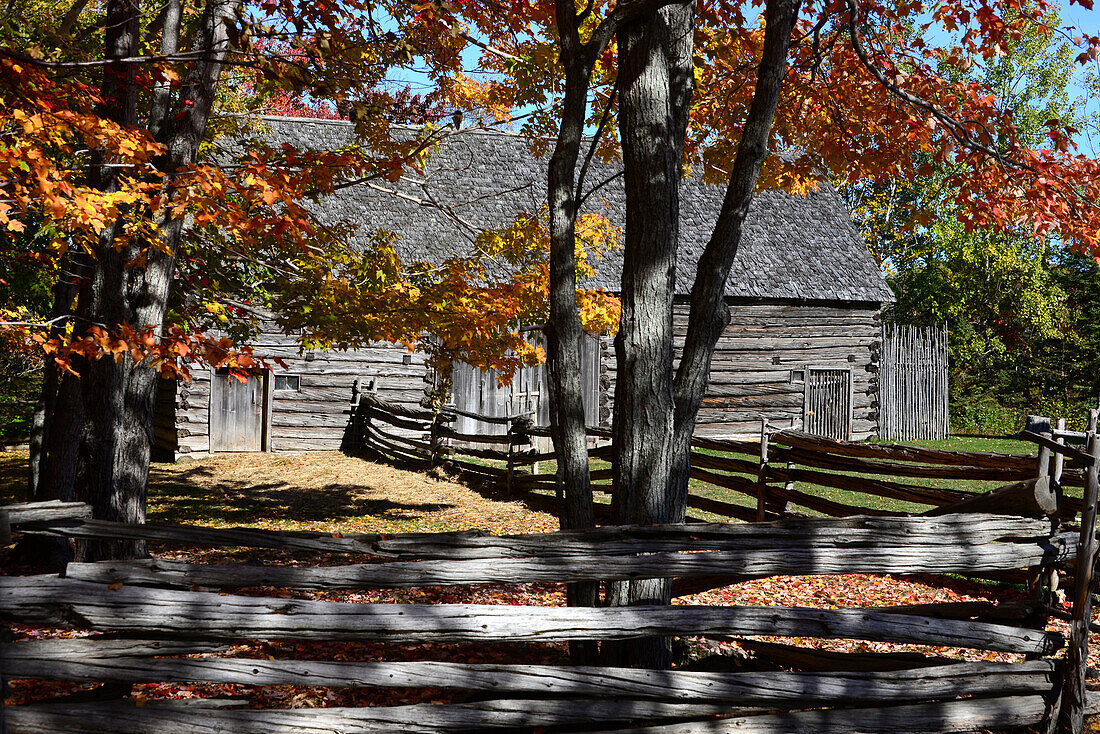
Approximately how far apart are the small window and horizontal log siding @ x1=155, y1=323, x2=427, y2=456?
60 mm

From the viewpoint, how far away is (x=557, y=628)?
12.5ft

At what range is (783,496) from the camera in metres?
9.42

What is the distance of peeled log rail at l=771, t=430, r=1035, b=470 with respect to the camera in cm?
726

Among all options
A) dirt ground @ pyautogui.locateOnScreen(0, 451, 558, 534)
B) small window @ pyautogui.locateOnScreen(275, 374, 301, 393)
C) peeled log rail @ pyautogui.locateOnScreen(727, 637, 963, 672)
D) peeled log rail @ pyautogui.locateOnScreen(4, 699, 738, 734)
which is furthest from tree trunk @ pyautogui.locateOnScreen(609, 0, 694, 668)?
small window @ pyautogui.locateOnScreen(275, 374, 301, 393)

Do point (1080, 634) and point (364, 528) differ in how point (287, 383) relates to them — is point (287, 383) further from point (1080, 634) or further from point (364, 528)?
point (1080, 634)

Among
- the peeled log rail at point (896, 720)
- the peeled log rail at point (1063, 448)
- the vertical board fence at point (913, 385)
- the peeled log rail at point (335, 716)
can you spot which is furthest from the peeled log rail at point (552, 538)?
the vertical board fence at point (913, 385)

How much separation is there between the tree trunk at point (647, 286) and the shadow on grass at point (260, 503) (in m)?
7.08

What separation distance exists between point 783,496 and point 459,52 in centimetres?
581

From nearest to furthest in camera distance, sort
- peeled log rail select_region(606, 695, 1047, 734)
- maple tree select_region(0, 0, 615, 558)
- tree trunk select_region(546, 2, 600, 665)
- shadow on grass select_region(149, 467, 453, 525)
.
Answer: peeled log rail select_region(606, 695, 1047, 734), tree trunk select_region(546, 2, 600, 665), maple tree select_region(0, 0, 615, 558), shadow on grass select_region(149, 467, 453, 525)

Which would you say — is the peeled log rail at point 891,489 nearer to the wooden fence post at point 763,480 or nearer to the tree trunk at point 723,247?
the wooden fence post at point 763,480

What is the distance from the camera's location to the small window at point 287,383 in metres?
18.1

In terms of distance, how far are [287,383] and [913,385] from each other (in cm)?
1553

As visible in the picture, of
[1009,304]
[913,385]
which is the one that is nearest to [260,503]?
[913,385]

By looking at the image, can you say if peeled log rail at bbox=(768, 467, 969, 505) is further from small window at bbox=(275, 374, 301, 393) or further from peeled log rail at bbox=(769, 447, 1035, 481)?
small window at bbox=(275, 374, 301, 393)
